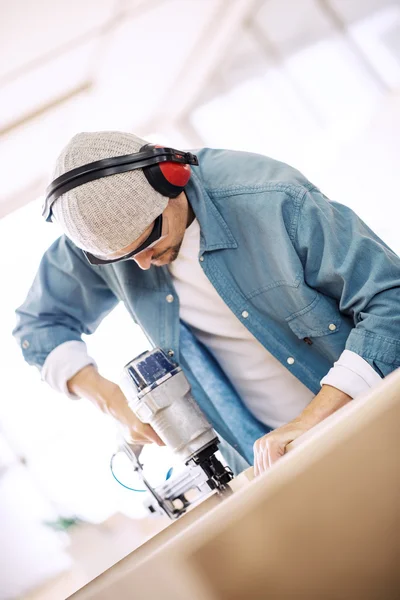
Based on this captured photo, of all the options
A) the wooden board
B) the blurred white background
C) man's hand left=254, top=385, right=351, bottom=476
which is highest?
the blurred white background

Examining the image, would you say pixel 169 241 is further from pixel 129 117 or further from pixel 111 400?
pixel 129 117

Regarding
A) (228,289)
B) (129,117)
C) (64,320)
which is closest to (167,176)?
(228,289)

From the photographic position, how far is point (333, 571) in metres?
0.28

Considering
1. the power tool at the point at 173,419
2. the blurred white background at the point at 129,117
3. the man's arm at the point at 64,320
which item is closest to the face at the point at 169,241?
the power tool at the point at 173,419

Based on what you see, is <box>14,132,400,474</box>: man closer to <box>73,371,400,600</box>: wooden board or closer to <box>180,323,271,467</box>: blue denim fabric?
<box>180,323,271,467</box>: blue denim fabric

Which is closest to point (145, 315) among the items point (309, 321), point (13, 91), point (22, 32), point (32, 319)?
point (32, 319)

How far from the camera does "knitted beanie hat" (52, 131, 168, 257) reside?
109cm

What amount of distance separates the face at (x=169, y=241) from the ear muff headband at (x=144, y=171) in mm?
64

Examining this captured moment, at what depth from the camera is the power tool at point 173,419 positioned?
1.19 metres

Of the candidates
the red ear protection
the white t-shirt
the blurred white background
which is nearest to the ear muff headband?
the red ear protection

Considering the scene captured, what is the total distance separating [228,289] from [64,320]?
1.80 ft

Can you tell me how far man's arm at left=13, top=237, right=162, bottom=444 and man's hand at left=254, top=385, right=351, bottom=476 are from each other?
613mm

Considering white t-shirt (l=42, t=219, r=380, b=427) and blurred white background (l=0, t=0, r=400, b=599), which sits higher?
blurred white background (l=0, t=0, r=400, b=599)

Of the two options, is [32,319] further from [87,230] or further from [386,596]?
[386,596]
